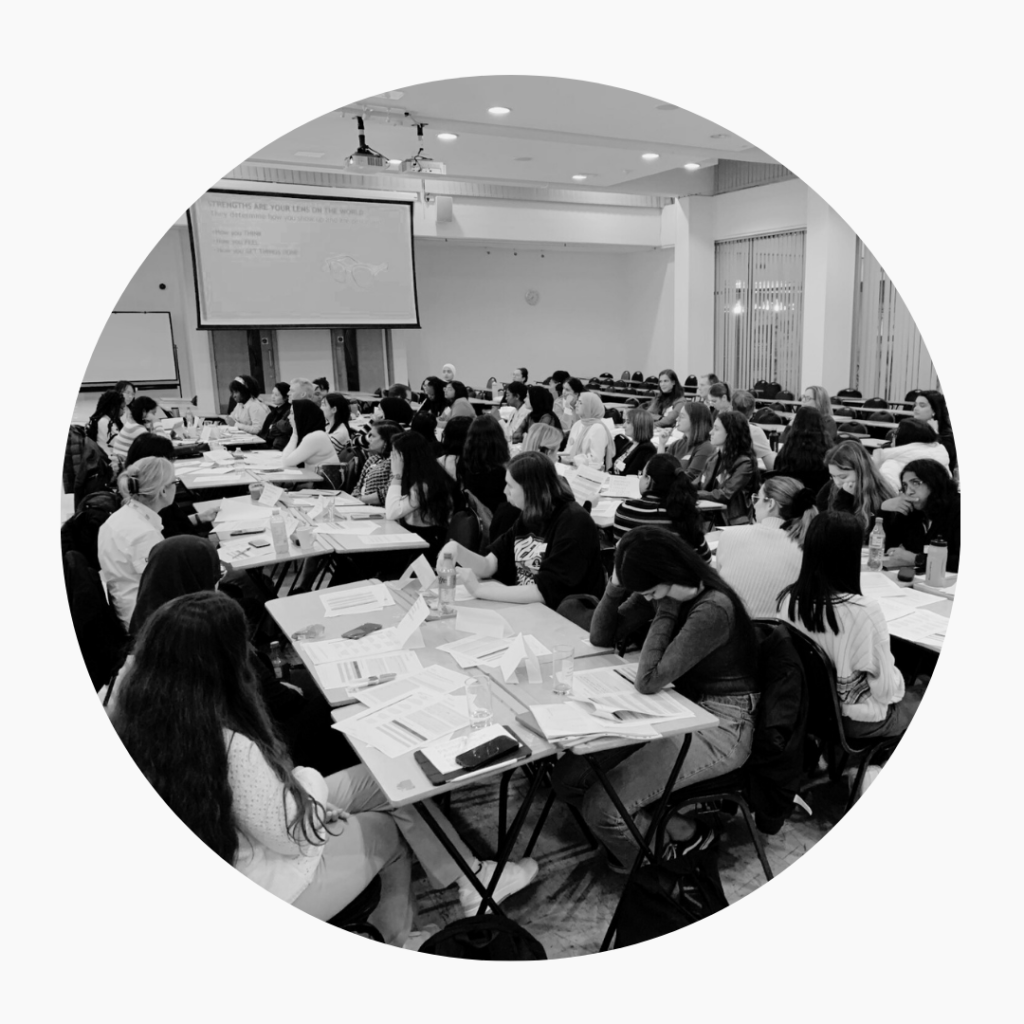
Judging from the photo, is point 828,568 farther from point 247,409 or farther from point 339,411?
point 247,409

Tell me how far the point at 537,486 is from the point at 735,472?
96.6 inches

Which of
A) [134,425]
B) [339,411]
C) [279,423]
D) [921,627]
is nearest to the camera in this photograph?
[921,627]

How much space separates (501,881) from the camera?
271 cm

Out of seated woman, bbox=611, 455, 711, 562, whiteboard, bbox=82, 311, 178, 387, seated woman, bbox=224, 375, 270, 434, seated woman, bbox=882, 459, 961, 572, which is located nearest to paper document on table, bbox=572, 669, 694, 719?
seated woman, bbox=611, 455, 711, 562

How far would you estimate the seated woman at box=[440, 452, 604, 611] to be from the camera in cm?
362

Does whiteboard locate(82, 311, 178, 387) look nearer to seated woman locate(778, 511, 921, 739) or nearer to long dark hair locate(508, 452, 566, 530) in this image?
long dark hair locate(508, 452, 566, 530)

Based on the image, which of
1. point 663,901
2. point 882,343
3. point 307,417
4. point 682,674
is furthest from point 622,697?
point 882,343

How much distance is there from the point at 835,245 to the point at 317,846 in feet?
39.8

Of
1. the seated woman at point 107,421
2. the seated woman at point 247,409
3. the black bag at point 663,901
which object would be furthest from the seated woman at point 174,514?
the seated woman at point 247,409

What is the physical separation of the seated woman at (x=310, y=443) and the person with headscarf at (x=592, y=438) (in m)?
2.07

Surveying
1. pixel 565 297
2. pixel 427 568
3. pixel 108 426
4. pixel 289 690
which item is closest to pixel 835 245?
pixel 565 297

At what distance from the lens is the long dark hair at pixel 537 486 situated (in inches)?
148

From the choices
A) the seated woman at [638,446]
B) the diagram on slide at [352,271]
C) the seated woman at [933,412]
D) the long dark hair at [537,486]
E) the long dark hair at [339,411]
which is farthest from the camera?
the diagram on slide at [352,271]

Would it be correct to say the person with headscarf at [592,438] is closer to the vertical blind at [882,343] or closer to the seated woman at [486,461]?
the seated woman at [486,461]
